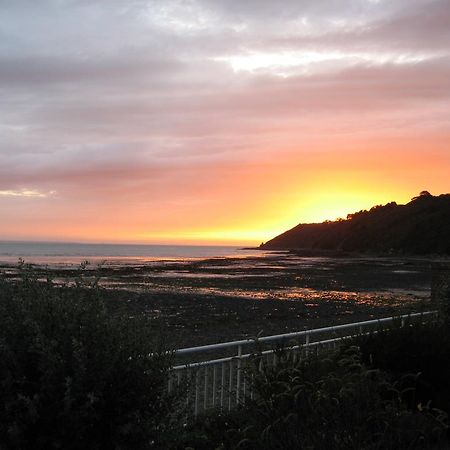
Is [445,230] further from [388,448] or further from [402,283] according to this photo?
[388,448]

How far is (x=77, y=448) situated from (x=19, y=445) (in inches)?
12.0

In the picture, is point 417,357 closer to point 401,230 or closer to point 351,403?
point 351,403

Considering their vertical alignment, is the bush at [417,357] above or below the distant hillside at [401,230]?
below

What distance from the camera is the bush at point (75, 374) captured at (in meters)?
3.32

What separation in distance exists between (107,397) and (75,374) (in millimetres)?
288

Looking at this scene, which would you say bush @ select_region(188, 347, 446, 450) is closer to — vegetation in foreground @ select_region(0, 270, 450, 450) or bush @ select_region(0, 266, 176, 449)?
vegetation in foreground @ select_region(0, 270, 450, 450)

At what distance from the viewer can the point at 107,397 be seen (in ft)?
11.5

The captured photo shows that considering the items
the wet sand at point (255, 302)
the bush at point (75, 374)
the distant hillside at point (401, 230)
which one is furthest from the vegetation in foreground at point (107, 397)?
the distant hillside at point (401, 230)

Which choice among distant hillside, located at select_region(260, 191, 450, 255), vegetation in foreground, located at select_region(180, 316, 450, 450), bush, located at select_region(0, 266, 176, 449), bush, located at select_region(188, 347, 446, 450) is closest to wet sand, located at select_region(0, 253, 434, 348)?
vegetation in foreground, located at select_region(180, 316, 450, 450)

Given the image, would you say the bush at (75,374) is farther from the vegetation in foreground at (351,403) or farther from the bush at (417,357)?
the bush at (417,357)

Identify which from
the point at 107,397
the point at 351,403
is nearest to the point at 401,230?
the point at 351,403

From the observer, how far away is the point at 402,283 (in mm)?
48812

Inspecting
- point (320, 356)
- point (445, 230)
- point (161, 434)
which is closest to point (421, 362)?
point (320, 356)

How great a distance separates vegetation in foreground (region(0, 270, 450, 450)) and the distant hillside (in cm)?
12298
